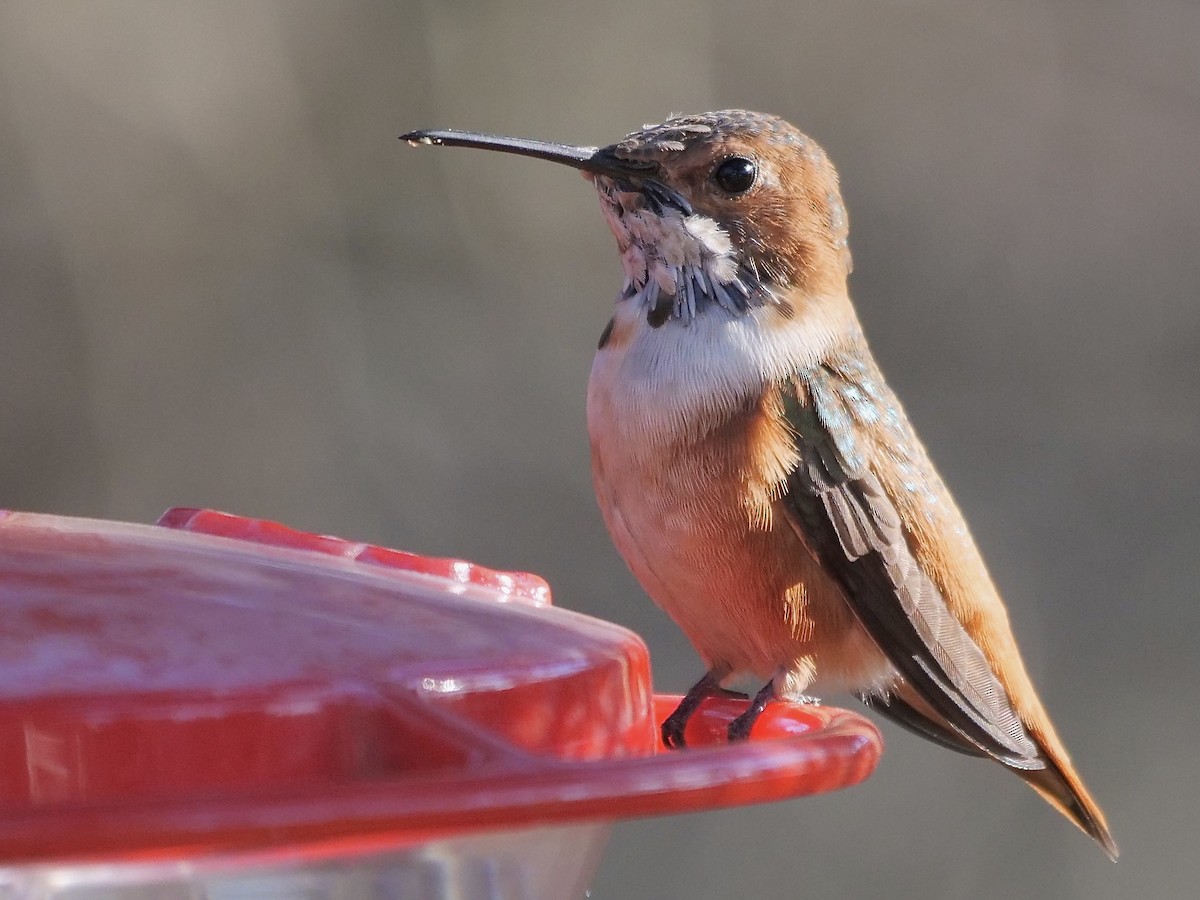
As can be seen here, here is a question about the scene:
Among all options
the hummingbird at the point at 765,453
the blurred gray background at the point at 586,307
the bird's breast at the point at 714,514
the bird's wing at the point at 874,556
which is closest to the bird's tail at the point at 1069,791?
the hummingbird at the point at 765,453

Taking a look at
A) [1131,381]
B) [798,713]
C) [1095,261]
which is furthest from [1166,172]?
[798,713]

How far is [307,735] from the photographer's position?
1.20m

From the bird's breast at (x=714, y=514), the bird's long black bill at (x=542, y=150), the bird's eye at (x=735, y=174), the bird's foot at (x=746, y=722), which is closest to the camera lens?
the bird's foot at (x=746, y=722)

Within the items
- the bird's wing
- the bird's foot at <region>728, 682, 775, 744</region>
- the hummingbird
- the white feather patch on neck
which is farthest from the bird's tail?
the white feather patch on neck

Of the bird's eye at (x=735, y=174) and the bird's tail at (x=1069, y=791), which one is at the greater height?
the bird's eye at (x=735, y=174)

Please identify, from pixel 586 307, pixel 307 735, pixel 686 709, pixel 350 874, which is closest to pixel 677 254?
pixel 686 709

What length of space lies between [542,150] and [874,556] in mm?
845

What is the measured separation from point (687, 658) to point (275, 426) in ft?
5.94

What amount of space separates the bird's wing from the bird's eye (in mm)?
327

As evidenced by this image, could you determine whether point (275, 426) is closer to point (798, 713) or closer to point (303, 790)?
point (798, 713)

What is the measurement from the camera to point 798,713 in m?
2.01

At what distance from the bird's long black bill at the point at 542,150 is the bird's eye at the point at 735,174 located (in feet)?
0.40

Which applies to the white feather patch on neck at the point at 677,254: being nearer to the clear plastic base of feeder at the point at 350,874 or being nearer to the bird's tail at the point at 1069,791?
the bird's tail at the point at 1069,791

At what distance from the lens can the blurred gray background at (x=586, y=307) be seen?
20.4 ft
